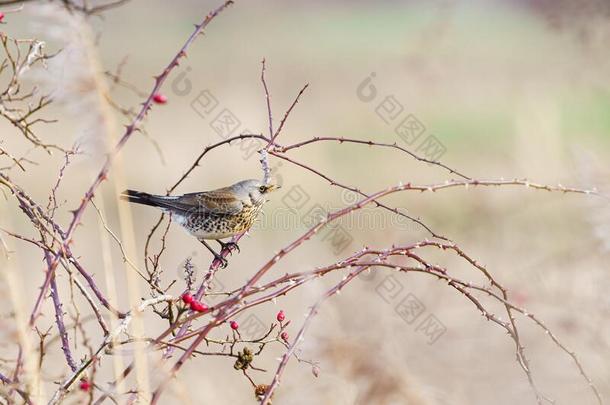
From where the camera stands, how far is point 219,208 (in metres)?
4.92

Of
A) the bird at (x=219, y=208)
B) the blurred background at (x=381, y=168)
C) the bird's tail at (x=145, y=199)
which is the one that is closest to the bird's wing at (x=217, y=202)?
the bird at (x=219, y=208)

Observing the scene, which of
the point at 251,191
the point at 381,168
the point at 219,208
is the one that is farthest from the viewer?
the point at 381,168

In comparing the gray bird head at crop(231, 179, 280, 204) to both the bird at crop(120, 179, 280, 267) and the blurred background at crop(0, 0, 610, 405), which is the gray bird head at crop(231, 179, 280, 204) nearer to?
the bird at crop(120, 179, 280, 267)

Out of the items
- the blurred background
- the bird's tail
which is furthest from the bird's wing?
the blurred background

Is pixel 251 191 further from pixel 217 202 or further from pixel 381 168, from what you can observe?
pixel 381 168

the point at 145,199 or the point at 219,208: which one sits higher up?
the point at 219,208

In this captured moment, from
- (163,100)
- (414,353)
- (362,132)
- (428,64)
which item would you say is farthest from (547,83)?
(163,100)

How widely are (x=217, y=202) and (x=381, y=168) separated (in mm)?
11115

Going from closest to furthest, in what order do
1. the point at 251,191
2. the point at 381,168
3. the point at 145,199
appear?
1. the point at 145,199
2. the point at 251,191
3. the point at 381,168

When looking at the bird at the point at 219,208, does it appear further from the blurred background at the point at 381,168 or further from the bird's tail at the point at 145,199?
the blurred background at the point at 381,168

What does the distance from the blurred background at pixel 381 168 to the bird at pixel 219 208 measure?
32 cm

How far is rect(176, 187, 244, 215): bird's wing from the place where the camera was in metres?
4.83

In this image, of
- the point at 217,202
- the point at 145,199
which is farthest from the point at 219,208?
the point at 145,199

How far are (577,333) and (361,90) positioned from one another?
11250mm
